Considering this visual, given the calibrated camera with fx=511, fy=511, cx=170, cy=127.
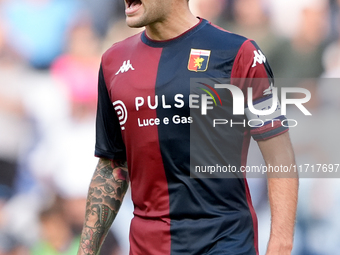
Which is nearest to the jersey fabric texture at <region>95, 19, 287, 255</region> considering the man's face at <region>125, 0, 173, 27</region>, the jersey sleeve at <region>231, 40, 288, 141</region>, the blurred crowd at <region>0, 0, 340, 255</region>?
the jersey sleeve at <region>231, 40, 288, 141</region>

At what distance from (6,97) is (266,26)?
2231 millimetres

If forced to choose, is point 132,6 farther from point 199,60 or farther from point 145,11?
point 199,60

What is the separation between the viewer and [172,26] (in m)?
2.30

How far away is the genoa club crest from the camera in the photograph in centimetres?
214

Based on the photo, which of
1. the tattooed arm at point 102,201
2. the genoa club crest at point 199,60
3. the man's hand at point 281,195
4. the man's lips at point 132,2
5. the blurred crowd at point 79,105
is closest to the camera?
the man's hand at point 281,195

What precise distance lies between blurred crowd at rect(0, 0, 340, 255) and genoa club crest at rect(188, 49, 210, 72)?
1.99 metres

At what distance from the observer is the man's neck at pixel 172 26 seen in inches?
90.4

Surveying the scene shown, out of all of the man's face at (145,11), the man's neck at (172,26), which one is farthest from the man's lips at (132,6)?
the man's neck at (172,26)

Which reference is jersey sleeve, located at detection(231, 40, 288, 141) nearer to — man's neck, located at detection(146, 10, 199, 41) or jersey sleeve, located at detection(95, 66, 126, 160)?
man's neck, located at detection(146, 10, 199, 41)

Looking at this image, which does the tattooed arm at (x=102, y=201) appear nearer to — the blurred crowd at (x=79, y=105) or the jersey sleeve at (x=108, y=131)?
the jersey sleeve at (x=108, y=131)

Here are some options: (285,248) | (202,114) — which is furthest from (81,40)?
(285,248)

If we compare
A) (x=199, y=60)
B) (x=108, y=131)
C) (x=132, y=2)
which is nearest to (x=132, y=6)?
(x=132, y=2)

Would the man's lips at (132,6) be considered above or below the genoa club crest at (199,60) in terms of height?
above

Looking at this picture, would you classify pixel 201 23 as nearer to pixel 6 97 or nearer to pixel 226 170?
pixel 226 170
